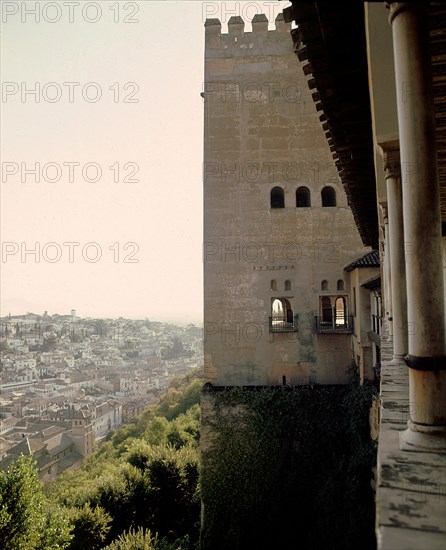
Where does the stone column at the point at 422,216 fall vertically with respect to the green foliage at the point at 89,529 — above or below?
above

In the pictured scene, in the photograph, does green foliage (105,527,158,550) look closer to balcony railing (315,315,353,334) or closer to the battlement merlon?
balcony railing (315,315,353,334)

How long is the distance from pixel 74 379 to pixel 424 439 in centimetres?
8741

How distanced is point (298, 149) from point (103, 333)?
102m

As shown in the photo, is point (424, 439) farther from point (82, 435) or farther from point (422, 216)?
point (82, 435)

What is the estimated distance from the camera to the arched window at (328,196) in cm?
1966

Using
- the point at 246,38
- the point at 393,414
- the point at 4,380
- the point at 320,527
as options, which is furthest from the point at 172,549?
the point at 4,380

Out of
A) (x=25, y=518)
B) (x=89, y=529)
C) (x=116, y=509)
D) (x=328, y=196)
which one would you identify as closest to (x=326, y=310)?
(x=328, y=196)

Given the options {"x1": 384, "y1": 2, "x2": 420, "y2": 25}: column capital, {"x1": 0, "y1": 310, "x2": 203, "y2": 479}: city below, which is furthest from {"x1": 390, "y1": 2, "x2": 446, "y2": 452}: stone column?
{"x1": 0, "y1": 310, "x2": 203, "y2": 479}: city below

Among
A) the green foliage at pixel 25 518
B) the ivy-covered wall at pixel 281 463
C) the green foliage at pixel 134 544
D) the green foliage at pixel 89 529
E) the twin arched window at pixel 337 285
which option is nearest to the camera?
the green foliage at pixel 25 518

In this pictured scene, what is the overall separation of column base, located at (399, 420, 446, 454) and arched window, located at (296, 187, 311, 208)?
58.2ft

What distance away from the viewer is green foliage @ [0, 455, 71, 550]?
42.1 feet

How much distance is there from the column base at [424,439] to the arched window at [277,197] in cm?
1752

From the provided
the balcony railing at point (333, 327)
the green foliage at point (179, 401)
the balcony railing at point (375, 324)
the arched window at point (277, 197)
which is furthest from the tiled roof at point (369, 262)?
the green foliage at point (179, 401)

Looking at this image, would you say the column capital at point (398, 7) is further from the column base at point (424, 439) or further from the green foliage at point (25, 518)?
the green foliage at point (25, 518)
